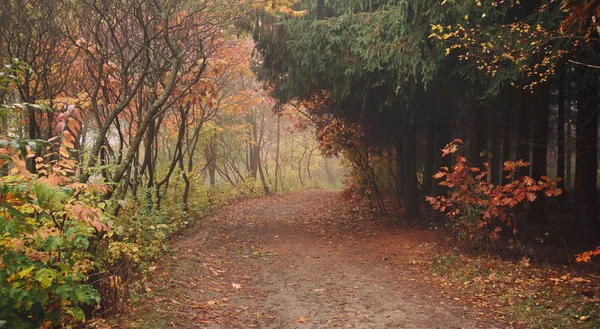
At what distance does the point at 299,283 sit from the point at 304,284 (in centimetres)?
11

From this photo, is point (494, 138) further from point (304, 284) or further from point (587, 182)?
point (304, 284)

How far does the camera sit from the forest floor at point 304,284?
5.84 meters

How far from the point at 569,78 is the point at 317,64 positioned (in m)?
7.05

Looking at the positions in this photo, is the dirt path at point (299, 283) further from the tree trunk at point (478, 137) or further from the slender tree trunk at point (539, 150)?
the slender tree trunk at point (539, 150)

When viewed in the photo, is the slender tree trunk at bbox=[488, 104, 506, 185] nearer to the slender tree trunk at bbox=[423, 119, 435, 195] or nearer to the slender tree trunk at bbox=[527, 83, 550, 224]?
the slender tree trunk at bbox=[527, 83, 550, 224]

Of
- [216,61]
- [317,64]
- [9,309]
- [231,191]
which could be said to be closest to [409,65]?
[317,64]

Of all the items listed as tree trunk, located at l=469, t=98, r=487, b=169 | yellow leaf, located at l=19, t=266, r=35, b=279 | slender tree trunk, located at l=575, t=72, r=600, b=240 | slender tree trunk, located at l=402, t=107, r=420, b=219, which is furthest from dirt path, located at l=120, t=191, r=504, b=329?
slender tree trunk, located at l=575, t=72, r=600, b=240

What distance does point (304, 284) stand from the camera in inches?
306

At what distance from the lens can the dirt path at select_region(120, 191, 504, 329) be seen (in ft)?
19.2

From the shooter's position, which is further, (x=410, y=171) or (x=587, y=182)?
(x=410, y=171)

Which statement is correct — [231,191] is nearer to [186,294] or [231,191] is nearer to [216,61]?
[216,61]

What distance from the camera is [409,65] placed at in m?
9.24

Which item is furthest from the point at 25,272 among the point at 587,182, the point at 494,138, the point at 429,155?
the point at 494,138

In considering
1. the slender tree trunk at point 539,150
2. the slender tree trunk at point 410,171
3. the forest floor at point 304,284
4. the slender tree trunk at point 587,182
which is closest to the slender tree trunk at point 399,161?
the slender tree trunk at point 410,171
